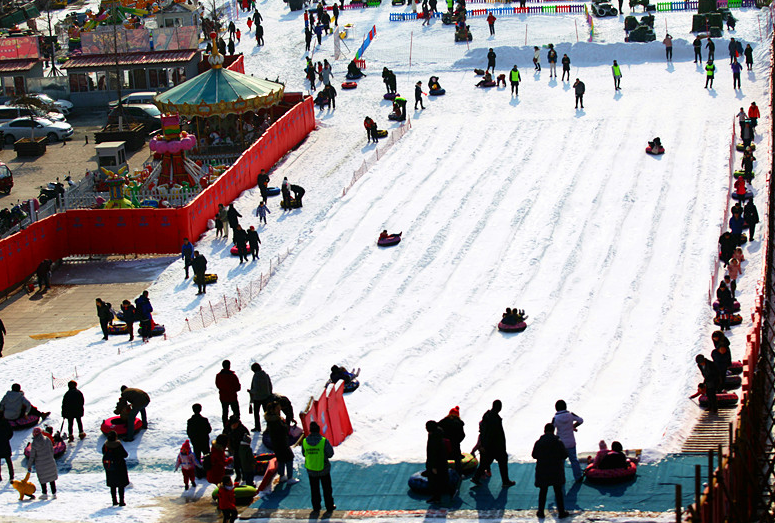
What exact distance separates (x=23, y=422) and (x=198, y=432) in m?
4.09

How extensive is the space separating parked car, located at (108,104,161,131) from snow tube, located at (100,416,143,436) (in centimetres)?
2916

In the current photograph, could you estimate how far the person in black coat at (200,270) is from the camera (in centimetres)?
2845

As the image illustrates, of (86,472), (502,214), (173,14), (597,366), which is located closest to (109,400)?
(86,472)

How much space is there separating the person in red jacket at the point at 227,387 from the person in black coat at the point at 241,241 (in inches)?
474

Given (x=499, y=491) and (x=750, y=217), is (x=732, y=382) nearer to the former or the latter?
(x=499, y=491)

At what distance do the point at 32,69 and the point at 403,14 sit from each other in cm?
1730

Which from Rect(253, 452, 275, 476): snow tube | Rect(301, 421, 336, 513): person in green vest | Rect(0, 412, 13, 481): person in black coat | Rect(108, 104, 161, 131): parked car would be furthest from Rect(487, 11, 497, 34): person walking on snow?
Rect(301, 421, 336, 513): person in green vest

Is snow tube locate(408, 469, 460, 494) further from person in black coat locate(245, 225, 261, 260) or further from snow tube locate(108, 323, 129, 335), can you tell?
person in black coat locate(245, 225, 261, 260)

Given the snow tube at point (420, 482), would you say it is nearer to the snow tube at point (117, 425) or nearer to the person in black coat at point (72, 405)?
the snow tube at point (117, 425)

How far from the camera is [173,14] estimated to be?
203 ft

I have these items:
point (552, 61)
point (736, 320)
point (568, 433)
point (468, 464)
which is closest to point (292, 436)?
point (468, 464)

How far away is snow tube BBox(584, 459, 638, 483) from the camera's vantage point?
49.0 feet

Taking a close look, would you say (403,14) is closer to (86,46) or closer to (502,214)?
(86,46)

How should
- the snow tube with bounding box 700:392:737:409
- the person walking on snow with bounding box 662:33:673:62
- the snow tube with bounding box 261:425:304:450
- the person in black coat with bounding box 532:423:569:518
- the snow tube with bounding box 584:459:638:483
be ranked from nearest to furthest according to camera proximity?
1. the person in black coat with bounding box 532:423:569:518
2. the snow tube with bounding box 584:459:638:483
3. the snow tube with bounding box 261:425:304:450
4. the snow tube with bounding box 700:392:737:409
5. the person walking on snow with bounding box 662:33:673:62
